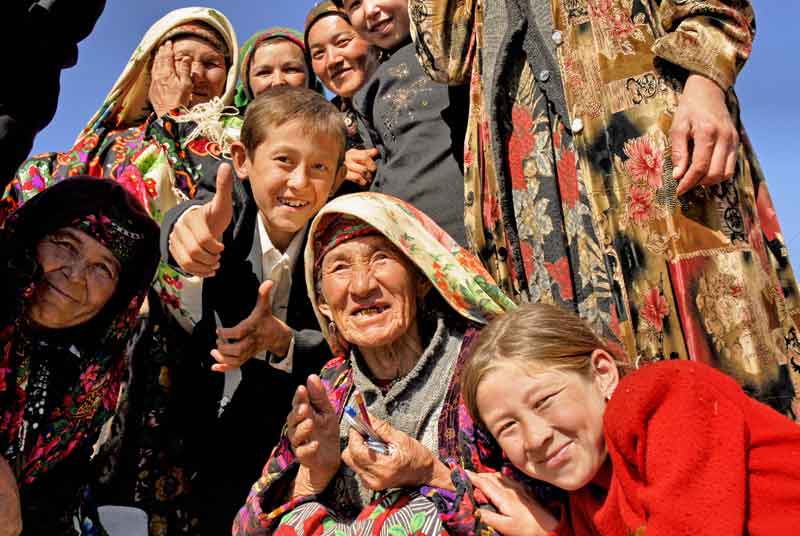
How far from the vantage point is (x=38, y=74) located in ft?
8.23

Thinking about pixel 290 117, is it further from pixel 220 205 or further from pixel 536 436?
pixel 536 436

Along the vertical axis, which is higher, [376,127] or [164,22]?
[164,22]

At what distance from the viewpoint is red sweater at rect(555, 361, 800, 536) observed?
6.05 feet

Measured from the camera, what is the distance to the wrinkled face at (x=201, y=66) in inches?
185

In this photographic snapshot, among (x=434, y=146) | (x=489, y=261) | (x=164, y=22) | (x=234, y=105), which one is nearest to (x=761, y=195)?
(x=489, y=261)

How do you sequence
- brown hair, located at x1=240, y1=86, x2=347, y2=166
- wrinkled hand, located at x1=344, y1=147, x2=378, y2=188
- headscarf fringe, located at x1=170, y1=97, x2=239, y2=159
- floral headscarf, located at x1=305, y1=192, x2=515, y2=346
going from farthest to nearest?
1. headscarf fringe, located at x1=170, y1=97, x2=239, y2=159
2. wrinkled hand, located at x1=344, y1=147, x2=378, y2=188
3. brown hair, located at x1=240, y1=86, x2=347, y2=166
4. floral headscarf, located at x1=305, y1=192, x2=515, y2=346

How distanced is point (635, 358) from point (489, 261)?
78 centimetres

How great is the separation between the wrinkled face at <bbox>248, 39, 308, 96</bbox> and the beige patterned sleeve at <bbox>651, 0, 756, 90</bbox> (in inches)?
111

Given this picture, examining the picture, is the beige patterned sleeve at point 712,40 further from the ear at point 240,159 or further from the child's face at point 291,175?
the ear at point 240,159

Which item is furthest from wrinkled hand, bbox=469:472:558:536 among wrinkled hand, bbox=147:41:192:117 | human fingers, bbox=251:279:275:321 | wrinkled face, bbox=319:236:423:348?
wrinkled hand, bbox=147:41:192:117

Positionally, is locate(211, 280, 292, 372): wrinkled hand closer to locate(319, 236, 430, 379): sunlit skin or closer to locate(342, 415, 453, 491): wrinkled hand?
locate(319, 236, 430, 379): sunlit skin

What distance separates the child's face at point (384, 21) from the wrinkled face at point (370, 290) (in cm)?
134

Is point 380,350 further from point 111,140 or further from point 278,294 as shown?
point 111,140

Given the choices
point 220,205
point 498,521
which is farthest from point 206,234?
point 498,521
